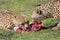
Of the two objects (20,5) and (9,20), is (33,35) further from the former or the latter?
(20,5)

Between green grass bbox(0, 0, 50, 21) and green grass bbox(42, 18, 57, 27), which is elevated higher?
green grass bbox(42, 18, 57, 27)

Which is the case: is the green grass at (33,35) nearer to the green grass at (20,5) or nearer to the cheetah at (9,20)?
the cheetah at (9,20)

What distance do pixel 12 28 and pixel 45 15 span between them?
2.06 metres

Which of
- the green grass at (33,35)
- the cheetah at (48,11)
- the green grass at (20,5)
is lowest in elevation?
the green grass at (20,5)

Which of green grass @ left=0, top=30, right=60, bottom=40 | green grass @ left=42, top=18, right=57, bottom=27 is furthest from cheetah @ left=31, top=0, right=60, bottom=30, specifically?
green grass @ left=0, top=30, right=60, bottom=40

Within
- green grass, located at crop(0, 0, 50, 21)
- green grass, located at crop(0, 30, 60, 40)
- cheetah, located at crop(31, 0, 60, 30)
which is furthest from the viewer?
green grass, located at crop(0, 0, 50, 21)

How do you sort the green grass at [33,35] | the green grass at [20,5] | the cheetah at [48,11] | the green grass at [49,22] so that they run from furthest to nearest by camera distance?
the green grass at [20,5], the cheetah at [48,11], the green grass at [49,22], the green grass at [33,35]

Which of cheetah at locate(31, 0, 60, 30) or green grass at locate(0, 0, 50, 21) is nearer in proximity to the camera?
cheetah at locate(31, 0, 60, 30)

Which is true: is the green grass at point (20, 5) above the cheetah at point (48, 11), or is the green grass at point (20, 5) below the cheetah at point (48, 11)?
below

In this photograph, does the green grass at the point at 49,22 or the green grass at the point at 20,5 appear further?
the green grass at the point at 20,5

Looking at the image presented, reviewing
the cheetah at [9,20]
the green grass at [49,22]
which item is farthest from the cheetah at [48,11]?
the cheetah at [9,20]

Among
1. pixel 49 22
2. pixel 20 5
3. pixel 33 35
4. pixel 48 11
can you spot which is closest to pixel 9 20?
pixel 49 22

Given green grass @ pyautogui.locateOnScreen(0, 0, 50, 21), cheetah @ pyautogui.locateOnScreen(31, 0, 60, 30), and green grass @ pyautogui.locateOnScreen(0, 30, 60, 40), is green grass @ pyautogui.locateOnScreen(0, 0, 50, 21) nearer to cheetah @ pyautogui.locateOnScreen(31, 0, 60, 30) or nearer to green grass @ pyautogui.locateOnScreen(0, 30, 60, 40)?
cheetah @ pyautogui.locateOnScreen(31, 0, 60, 30)

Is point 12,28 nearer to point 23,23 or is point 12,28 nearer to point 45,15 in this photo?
point 23,23
